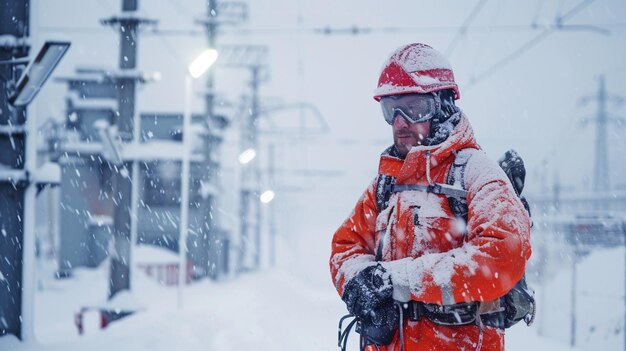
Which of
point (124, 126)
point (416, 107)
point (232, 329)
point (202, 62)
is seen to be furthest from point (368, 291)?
point (202, 62)

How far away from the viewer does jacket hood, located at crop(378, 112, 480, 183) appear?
8.32 feet

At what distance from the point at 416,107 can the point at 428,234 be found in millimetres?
607

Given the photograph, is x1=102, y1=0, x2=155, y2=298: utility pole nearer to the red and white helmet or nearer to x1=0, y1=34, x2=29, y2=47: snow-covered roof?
x1=0, y1=34, x2=29, y2=47: snow-covered roof

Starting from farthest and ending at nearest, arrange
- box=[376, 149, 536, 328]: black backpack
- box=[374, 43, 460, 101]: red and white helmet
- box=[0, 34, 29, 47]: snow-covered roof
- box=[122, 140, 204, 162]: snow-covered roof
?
box=[122, 140, 204, 162]: snow-covered roof < box=[0, 34, 29, 47]: snow-covered roof < box=[374, 43, 460, 101]: red and white helmet < box=[376, 149, 536, 328]: black backpack

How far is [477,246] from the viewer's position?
2.26 meters

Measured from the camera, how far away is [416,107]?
270cm

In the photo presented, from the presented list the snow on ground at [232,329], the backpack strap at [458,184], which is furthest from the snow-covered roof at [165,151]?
the backpack strap at [458,184]

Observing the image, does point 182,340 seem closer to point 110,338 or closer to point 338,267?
point 110,338

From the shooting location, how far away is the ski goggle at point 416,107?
2682 mm

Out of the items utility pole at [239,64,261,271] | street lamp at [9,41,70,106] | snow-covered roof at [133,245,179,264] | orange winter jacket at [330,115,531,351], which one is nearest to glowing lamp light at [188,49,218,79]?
street lamp at [9,41,70,106]

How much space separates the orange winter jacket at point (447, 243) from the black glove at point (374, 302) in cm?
6

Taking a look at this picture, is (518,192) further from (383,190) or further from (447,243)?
(383,190)

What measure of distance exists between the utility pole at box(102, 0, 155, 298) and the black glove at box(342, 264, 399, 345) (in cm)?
903

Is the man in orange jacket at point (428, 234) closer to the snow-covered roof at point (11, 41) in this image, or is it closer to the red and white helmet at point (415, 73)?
the red and white helmet at point (415, 73)
